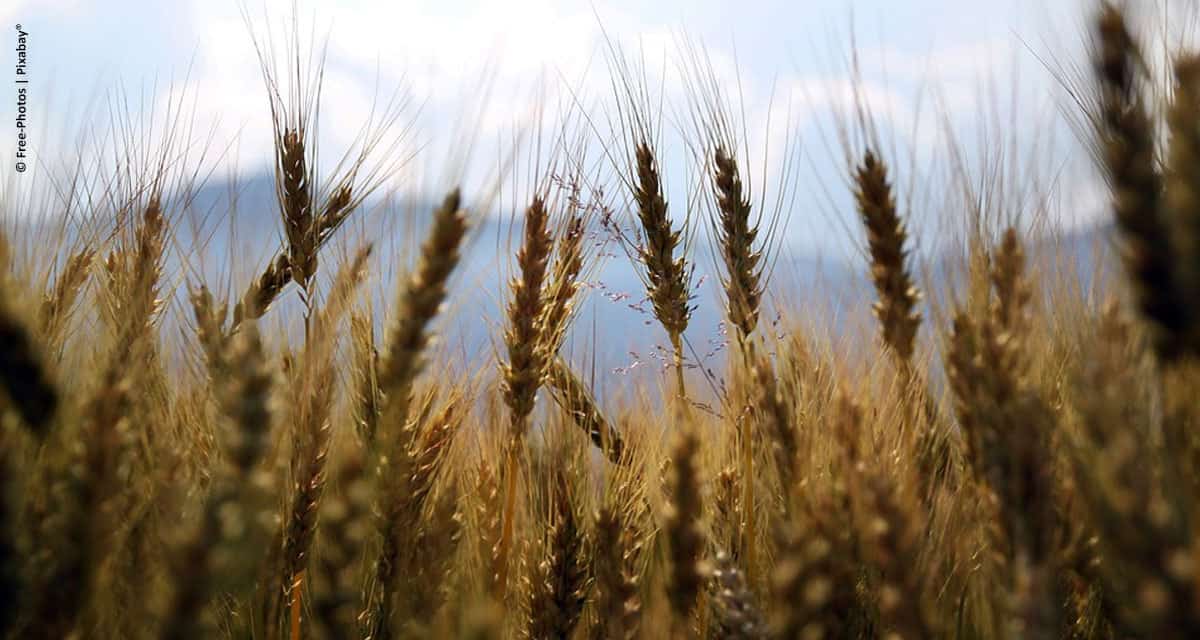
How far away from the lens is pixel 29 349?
106 cm

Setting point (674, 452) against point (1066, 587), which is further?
point (1066, 587)

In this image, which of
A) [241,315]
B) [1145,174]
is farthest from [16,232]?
[1145,174]

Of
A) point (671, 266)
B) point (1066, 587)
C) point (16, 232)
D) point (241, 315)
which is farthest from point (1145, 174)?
point (16, 232)

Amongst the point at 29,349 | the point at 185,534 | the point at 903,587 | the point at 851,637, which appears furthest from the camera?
the point at 851,637

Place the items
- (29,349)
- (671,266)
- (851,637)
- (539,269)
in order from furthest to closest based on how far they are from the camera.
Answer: (671,266)
(539,269)
(851,637)
(29,349)

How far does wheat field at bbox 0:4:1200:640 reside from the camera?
926 mm

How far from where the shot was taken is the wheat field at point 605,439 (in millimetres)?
926

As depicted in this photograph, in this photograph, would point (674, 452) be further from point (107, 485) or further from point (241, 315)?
point (241, 315)

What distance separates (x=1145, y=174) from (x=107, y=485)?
1.11m

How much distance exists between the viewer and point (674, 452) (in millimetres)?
1112

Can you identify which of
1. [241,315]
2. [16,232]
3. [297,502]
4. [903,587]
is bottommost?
[297,502]

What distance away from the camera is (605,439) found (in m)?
2.11

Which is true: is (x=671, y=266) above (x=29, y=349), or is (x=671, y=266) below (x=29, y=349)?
above

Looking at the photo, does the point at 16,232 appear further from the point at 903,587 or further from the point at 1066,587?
the point at 1066,587
